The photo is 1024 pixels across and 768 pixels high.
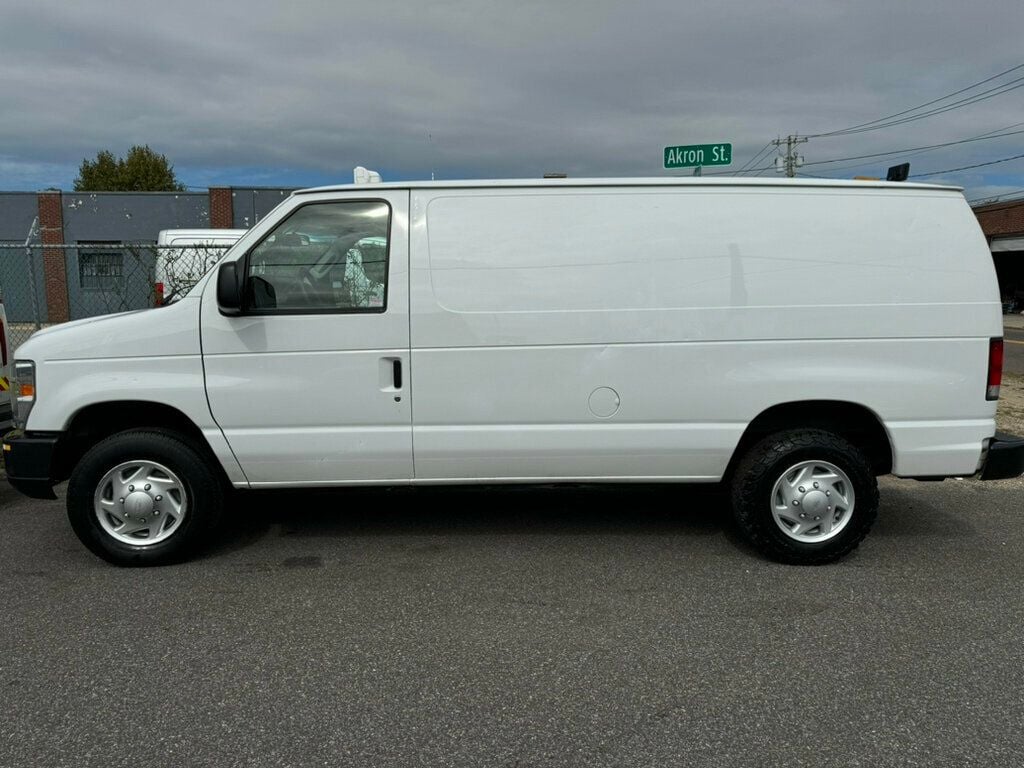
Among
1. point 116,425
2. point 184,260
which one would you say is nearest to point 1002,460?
point 116,425

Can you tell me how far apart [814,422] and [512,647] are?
224cm

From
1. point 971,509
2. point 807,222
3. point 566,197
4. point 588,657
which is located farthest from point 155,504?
point 971,509

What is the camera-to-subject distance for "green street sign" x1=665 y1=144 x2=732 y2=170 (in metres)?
9.61

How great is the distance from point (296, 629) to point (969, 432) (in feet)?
12.1

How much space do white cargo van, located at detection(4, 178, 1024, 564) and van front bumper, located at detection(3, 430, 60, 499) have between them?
0.02 meters

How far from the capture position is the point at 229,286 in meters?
4.00

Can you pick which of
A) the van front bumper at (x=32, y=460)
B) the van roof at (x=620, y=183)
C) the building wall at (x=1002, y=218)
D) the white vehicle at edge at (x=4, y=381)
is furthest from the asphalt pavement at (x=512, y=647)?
the building wall at (x=1002, y=218)

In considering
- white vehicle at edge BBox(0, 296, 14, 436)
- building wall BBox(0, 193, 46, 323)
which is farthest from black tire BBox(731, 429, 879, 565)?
building wall BBox(0, 193, 46, 323)

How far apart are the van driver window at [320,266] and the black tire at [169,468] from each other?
3.07 ft

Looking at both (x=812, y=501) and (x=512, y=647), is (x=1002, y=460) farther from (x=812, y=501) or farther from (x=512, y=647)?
(x=512, y=647)

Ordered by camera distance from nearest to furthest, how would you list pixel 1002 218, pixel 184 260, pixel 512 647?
pixel 512 647, pixel 184 260, pixel 1002 218

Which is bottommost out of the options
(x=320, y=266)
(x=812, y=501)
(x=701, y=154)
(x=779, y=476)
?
(x=812, y=501)

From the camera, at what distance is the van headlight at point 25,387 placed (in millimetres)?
4195

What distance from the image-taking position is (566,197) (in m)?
4.21
